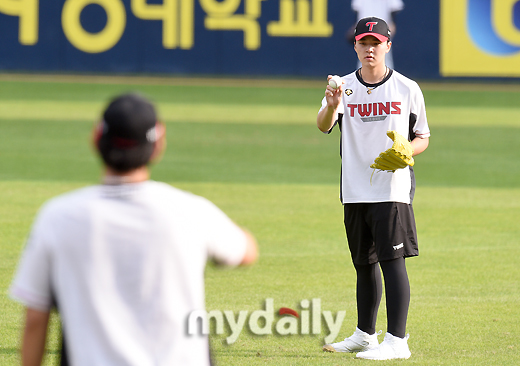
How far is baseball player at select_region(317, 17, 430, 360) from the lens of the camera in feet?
17.4

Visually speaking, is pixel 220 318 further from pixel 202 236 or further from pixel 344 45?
pixel 344 45

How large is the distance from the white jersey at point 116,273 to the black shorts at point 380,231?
2.92 meters

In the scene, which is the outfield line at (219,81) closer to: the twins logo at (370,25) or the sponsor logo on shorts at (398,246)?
the twins logo at (370,25)

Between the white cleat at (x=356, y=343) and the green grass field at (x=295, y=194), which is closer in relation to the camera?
the white cleat at (x=356, y=343)

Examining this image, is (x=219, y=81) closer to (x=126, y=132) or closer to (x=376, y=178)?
(x=376, y=178)

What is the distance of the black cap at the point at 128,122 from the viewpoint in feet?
8.20

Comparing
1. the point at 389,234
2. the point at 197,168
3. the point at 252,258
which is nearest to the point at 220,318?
the point at 389,234

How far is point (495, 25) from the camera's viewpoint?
26859 mm

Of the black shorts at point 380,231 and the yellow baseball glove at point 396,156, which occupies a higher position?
the yellow baseball glove at point 396,156

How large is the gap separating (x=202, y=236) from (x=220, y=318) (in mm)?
3706

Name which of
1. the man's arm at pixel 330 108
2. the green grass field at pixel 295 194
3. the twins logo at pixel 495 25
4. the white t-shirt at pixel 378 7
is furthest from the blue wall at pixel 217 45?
the man's arm at pixel 330 108

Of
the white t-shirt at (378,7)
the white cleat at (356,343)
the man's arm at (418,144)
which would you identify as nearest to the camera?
the man's arm at (418,144)

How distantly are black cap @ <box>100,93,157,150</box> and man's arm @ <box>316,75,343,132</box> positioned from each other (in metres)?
2.74

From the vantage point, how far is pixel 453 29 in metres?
27.0
